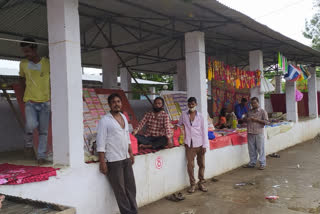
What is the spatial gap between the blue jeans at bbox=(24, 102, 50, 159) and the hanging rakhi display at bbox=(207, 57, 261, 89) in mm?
3967

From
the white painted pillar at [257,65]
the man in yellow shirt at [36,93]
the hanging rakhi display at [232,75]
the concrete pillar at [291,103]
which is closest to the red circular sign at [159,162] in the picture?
the man in yellow shirt at [36,93]

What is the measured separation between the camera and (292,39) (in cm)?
822

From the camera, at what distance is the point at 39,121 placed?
165 inches

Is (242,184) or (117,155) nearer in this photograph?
(117,155)

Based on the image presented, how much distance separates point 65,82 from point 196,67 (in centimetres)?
315

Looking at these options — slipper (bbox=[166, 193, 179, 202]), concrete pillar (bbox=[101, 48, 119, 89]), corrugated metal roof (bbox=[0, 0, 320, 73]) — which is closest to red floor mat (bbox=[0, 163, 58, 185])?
slipper (bbox=[166, 193, 179, 202])

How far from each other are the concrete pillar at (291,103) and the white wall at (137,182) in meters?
4.10

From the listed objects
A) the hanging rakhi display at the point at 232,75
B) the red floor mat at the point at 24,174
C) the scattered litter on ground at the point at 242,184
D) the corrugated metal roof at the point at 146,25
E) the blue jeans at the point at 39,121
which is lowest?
the scattered litter on ground at the point at 242,184

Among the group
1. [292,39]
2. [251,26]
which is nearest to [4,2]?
[251,26]

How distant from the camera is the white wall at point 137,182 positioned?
353cm

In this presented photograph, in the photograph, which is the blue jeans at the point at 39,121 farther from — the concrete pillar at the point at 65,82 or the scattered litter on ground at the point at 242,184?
the scattered litter on ground at the point at 242,184

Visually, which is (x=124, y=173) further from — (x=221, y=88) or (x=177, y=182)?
(x=221, y=88)

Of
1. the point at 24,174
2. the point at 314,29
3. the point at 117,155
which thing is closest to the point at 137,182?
the point at 117,155

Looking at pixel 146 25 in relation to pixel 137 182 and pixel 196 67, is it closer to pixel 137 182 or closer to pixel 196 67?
pixel 196 67
